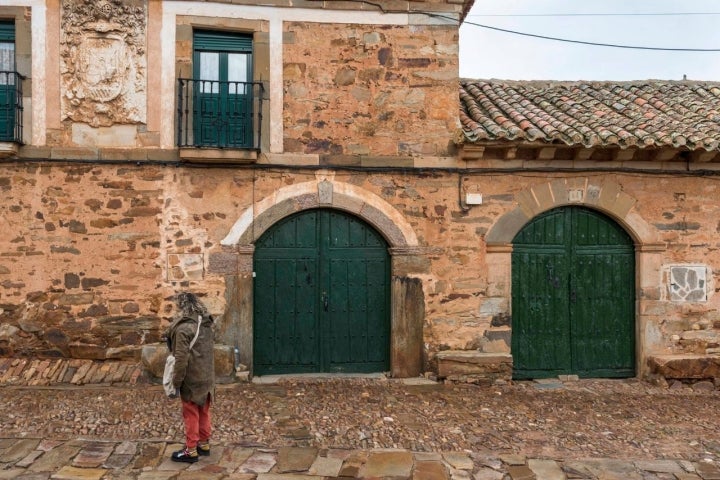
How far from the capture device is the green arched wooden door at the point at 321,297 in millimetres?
7164

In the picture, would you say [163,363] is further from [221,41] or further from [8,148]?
[221,41]

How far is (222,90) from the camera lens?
7086 millimetres

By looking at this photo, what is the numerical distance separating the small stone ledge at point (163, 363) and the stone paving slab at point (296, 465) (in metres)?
1.68

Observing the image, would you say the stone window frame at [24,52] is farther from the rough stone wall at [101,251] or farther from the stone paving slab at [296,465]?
the stone paving slab at [296,465]

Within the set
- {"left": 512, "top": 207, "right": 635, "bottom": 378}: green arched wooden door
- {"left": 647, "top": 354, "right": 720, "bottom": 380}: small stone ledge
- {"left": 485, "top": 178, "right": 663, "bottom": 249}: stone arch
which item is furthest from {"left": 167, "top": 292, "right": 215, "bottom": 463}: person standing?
{"left": 647, "top": 354, "right": 720, "bottom": 380}: small stone ledge

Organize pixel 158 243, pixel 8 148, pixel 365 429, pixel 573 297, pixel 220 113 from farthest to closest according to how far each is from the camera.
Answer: pixel 573 297 → pixel 220 113 → pixel 158 243 → pixel 8 148 → pixel 365 429

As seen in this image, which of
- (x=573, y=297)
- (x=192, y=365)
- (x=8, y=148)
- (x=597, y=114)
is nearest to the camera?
(x=192, y=365)

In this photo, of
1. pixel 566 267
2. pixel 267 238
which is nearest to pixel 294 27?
pixel 267 238

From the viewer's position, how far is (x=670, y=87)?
8.97m

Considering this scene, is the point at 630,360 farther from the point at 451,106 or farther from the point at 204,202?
the point at 204,202

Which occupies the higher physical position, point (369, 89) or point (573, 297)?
point (369, 89)

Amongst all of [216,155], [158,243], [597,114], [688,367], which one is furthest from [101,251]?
[688,367]

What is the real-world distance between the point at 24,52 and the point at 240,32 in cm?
253

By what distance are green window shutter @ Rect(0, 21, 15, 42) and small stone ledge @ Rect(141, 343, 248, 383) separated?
159 inches
